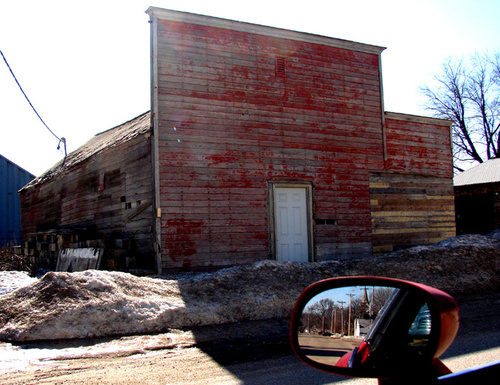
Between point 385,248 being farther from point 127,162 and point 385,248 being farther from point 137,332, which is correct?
point 137,332

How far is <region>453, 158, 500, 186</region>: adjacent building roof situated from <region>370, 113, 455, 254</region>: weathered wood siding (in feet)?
40.1

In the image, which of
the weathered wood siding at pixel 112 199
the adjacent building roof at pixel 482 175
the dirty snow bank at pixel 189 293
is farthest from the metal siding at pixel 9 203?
the adjacent building roof at pixel 482 175

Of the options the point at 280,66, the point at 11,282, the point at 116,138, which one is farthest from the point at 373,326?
the point at 116,138

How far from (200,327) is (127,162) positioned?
730 cm

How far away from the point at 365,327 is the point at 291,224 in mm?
10282

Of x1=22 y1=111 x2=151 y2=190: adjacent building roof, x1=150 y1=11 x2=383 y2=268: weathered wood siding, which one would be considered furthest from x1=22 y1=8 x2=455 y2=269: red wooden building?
x1=22 y1=111 x2=151 y2=190: adjacent building roof

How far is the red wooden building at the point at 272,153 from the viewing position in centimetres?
1078

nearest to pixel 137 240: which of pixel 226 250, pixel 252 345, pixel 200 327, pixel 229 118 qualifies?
pixel 226 250

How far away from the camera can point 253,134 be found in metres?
11.7

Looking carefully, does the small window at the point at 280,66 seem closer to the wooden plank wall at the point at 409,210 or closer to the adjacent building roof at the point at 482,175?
the wooden plank wall at the point at 409,210

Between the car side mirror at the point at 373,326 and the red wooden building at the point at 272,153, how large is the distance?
892cm

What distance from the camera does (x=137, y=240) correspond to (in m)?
11.6

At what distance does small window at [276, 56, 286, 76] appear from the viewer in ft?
39.9

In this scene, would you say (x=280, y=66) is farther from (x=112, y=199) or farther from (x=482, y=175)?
(x=482, y=175)
